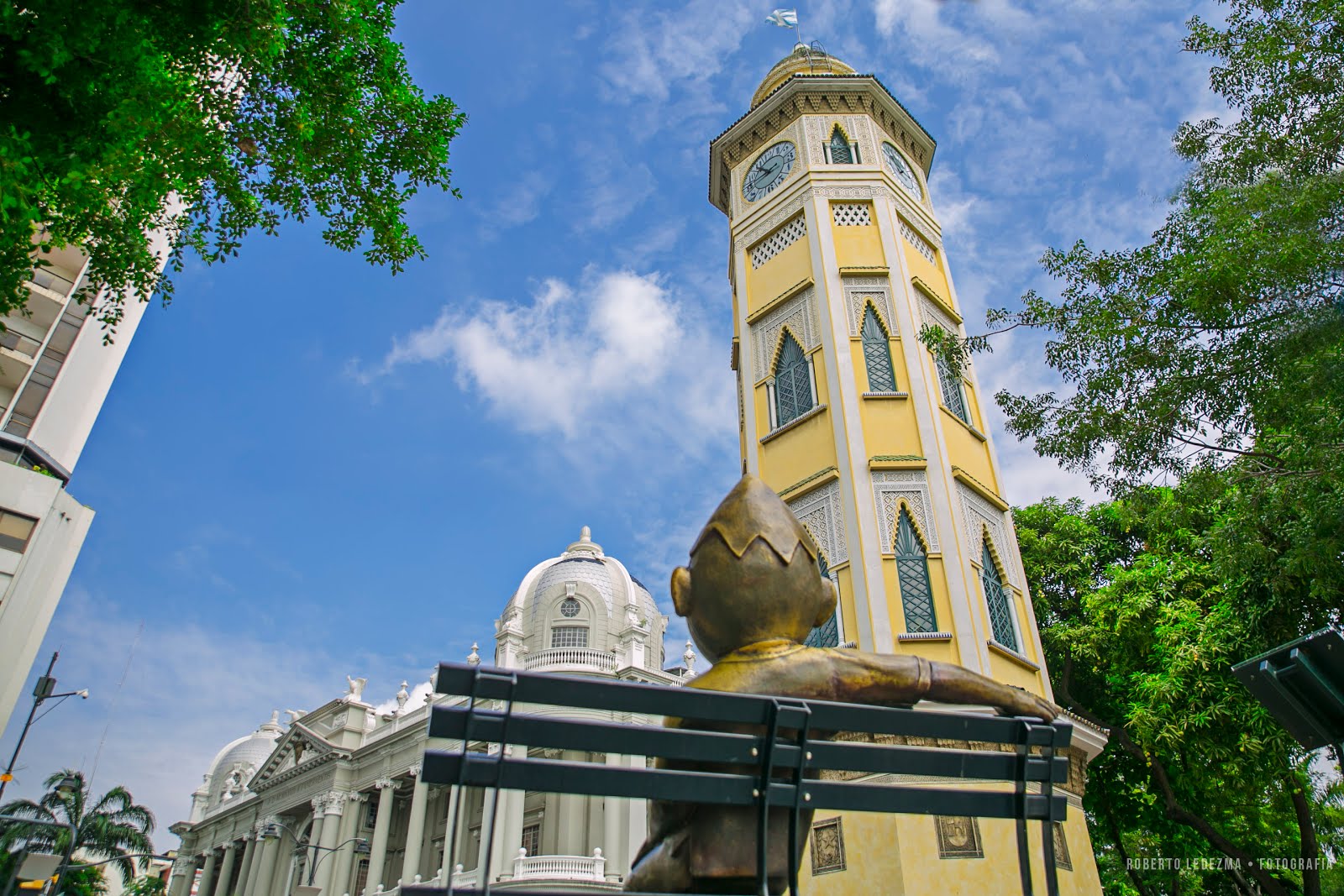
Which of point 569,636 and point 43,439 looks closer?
point 43,439

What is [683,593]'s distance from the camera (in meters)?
3.58

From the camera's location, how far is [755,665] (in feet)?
10.6

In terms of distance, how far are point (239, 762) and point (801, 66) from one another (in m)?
43.0

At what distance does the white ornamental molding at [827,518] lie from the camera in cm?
1248

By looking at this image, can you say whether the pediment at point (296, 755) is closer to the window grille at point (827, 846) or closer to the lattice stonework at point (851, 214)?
the window grille at point (827, 846)

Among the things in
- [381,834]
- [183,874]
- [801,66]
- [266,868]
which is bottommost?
[266,868]

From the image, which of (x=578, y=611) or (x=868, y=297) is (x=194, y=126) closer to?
(x=868, y=297)

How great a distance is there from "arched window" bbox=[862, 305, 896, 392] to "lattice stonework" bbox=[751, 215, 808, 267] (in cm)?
236

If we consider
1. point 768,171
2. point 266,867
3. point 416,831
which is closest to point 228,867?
point 266,867

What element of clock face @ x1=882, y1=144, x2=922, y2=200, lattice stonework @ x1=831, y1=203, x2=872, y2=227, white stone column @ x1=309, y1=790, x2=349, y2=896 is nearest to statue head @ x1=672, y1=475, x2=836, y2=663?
lattice stonework @ x1=831, y1=203, x2=872, y2=227

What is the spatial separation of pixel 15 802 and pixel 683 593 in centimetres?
3736

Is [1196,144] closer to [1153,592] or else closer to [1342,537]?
[1342,537]

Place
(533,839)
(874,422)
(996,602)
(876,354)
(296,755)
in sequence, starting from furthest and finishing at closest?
(296,755) < (533,839) < (876,354) < (874,422) < (996,602)

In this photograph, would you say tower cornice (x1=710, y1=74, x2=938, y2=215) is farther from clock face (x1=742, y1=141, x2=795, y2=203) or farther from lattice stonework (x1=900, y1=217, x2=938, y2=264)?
lattice stonework (x1=900, y1=217, x2=938, y2=264)
